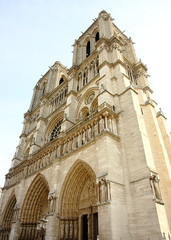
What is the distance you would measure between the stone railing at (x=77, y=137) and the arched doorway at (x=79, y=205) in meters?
1.58

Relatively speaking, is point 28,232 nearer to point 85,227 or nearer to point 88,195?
point 85,227

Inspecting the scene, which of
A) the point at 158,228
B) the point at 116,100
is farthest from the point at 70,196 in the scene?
the point at 116,100

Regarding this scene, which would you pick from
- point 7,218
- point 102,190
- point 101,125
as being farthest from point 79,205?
point 7,218

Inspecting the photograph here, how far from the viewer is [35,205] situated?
42.7 feet

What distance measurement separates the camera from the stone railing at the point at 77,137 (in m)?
10.1

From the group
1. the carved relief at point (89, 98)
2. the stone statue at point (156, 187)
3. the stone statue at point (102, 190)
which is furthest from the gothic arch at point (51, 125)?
the stone statue at point (156, 187)

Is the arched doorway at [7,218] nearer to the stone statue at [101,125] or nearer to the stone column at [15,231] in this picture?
the stone column at [15,231]

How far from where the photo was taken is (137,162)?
333 inches

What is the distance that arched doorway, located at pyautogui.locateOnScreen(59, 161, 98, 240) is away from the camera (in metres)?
9.16

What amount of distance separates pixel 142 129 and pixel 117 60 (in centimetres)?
678

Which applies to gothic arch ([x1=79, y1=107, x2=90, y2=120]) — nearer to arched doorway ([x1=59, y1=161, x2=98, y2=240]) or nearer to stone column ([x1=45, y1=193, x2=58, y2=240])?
arched doorway ([x1=59, y1=161, x2=98, y2=240])

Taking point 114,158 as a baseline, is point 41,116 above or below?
above

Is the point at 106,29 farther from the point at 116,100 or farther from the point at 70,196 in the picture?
the point at 70,196

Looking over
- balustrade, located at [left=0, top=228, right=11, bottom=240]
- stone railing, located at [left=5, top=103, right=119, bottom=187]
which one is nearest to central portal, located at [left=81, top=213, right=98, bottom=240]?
stone railing, located at [left=5, top=103, right=119, bottom=187]
